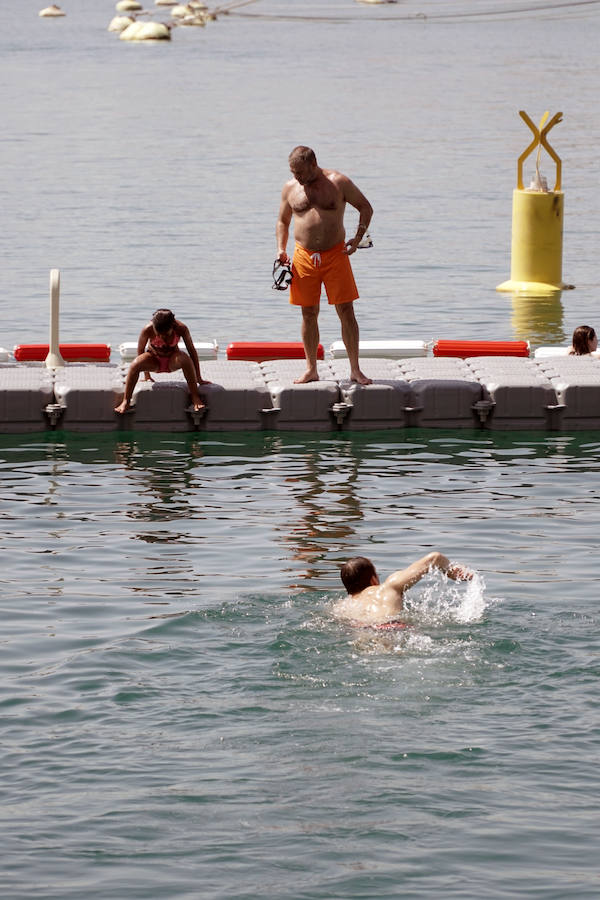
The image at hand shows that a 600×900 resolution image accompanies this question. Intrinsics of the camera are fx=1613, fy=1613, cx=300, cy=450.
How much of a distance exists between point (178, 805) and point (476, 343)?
10287 mm

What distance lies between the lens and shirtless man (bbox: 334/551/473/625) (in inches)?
364

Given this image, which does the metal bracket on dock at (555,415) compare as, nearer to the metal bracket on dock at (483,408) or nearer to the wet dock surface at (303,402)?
the wet dock surface at (303,402)

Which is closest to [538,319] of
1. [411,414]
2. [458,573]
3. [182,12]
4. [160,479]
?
[411,414]

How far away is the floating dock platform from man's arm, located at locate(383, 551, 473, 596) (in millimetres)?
5434

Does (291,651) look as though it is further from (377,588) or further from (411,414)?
(411,414)

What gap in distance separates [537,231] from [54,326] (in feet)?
29.7

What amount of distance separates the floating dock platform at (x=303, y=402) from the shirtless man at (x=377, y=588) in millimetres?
5383

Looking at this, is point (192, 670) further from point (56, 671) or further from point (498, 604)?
point (498, 604)

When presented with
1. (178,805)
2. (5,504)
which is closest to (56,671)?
(178,805)

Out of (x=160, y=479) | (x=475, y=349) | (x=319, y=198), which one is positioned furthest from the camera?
(x=475, y=349)

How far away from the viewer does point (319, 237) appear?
46.6 feet

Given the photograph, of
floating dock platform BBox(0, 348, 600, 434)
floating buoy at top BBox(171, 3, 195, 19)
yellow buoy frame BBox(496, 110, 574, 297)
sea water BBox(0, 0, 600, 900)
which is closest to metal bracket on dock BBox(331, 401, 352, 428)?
floating dock platform BBox(0, 348, 600, 434)

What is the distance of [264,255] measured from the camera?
3102 cm

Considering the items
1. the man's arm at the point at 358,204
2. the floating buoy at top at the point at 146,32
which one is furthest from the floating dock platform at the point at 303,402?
the floating buoy at top at the point at 146,32
